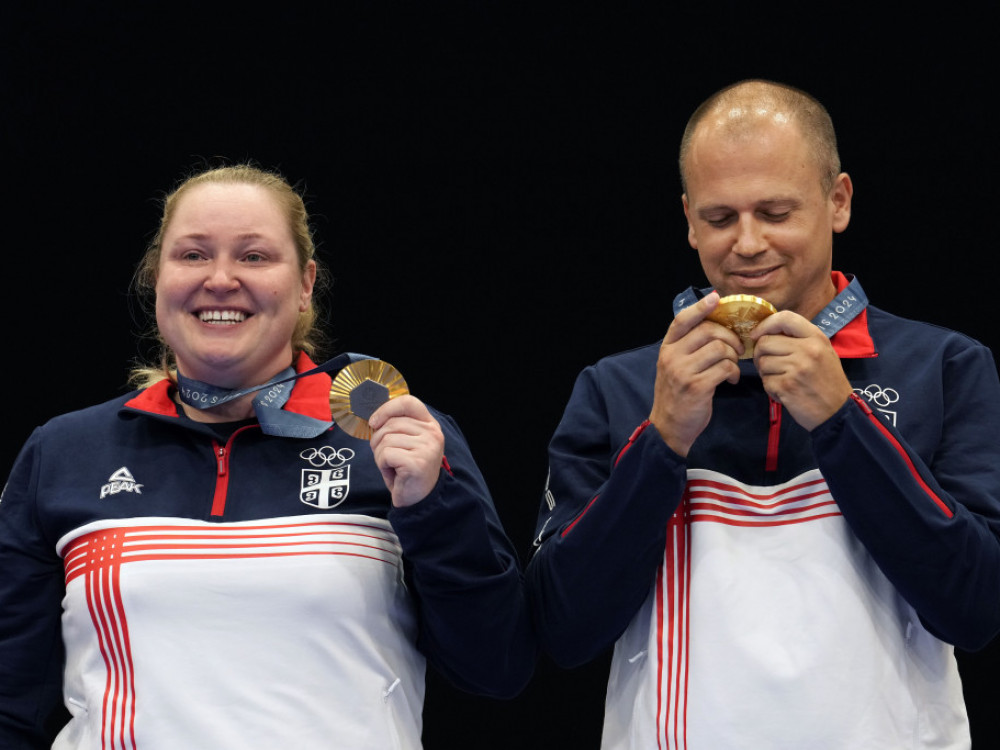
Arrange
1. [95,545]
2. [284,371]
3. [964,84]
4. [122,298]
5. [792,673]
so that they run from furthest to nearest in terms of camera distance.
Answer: [122,298]
[964,84]
[284,371]
[95,545]
[792,673]

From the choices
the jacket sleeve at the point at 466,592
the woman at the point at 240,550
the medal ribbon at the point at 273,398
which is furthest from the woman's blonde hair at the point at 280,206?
the jacket sleeve at the point at 466,592

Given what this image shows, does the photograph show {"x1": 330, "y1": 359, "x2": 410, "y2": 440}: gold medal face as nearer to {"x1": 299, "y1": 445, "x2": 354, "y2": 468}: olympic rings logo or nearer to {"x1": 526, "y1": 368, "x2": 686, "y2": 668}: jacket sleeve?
{"x1": 299, "y1": 445, "x2": 354, "y2": 468}: olympic rings logo

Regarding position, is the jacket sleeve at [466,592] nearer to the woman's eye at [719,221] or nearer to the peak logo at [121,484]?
the peak logo at [121,484]

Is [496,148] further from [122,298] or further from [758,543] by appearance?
[758,543]

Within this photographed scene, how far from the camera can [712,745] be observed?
2057 mm

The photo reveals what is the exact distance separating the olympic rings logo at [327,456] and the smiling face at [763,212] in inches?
27.0

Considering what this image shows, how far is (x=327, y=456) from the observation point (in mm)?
2355

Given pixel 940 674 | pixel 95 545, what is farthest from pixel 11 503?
pixel 940 674

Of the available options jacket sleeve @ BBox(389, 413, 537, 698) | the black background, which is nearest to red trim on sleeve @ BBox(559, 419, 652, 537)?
jacket sleeve @ BBox(389, 413, 537, 698)

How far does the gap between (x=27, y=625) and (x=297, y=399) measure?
59cm

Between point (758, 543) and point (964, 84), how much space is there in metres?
1.94

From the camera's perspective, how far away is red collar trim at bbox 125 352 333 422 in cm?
242

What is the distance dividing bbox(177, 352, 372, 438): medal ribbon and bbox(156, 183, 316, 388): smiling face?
0.03m

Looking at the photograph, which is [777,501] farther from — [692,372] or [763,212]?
[763,212]
